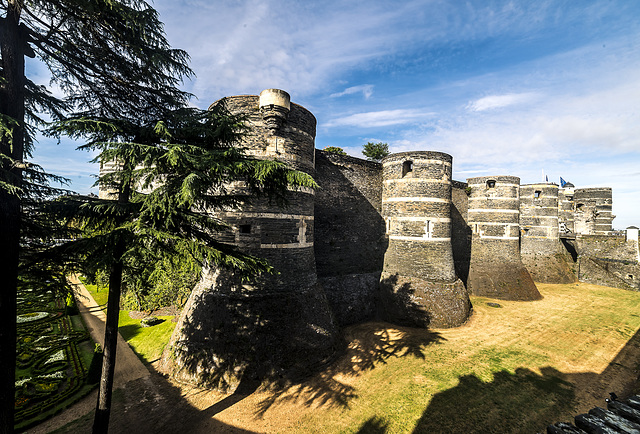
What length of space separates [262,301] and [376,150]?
2849 centimetres

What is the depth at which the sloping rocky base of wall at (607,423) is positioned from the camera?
4281 millimetres

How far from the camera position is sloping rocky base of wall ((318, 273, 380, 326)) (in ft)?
49.5

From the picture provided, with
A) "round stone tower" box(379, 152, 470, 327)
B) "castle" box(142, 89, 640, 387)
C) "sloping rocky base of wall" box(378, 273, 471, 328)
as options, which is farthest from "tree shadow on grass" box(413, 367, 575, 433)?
"round stone tower" box(379, 152, 470, 327)

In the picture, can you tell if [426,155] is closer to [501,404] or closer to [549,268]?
[501,404]

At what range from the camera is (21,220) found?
577 cm

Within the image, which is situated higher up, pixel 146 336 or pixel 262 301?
pixel 262 301

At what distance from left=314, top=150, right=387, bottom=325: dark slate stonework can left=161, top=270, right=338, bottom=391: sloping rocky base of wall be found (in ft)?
Answer: 15.5

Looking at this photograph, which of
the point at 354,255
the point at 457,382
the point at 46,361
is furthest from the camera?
the point at 354,255

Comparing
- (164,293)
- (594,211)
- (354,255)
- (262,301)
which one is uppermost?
(594,211)

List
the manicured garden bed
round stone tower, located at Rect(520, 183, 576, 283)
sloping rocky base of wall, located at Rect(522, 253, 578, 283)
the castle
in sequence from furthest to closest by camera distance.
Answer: round stone tower, located at Rect(520, 183, 576, 283) → sloping rocky base of wall, located at Rect(522, 253, 578, 283) → the castle → the manicured garden bed

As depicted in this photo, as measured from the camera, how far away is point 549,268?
25.1m

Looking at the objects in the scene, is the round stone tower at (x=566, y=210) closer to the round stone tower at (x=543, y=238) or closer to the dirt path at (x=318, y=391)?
the round stone tower at (x=543, y=238)

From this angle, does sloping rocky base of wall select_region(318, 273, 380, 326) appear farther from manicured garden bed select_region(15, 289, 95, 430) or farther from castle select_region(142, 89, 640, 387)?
manicured garden bed select_region(15, 289, 95, 430)

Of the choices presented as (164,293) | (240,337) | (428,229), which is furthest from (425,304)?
(164,293)
